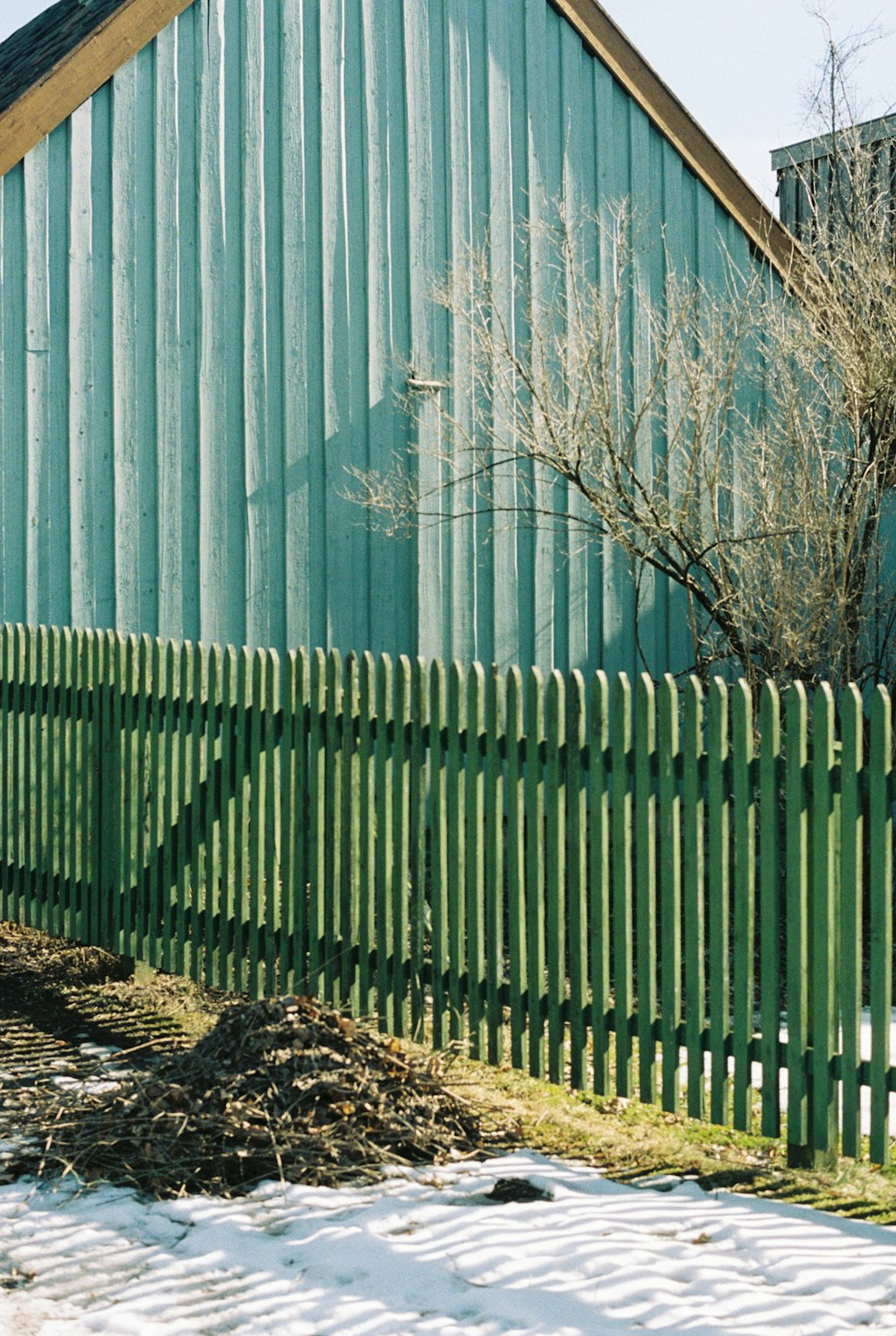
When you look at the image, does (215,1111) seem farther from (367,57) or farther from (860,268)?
(367,57)

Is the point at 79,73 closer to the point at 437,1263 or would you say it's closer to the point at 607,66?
the point at 607,66

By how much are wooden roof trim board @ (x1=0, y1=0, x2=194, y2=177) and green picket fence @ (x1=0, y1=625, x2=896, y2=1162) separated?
3.08 m

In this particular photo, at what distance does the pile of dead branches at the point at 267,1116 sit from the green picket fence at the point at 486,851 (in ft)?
2.13

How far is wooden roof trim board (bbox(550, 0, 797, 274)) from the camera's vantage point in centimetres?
1163

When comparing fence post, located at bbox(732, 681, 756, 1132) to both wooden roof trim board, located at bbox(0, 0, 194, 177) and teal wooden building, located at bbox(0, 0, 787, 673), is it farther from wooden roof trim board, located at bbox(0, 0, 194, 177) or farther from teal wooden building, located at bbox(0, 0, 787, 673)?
wooden roof trim board, located at bbox(0, 0, 194, 177)

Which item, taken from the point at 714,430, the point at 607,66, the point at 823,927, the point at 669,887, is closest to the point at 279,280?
the point at 714,430

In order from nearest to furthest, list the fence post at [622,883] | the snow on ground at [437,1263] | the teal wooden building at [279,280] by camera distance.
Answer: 1. the snow on ground at [437,1263]
2. the fence post at [622,883]
3. the teal wooden building at [279,280]

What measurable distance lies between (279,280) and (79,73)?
5.97ft

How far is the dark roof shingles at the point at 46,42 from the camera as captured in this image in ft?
30.2

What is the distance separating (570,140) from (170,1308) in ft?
32.2

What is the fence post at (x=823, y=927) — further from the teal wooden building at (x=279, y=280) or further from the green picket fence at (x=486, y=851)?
the teal wooden building at (x=279, y=280)

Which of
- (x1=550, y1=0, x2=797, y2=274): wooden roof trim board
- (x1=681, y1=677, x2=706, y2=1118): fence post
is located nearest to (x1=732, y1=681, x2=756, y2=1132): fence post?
(x1=681, y1=677, x2=706, y2=1118): fence post

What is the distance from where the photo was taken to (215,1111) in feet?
15.9

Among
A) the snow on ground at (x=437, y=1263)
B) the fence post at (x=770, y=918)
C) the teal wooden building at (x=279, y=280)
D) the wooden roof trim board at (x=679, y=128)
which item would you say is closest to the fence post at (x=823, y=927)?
the fence post at (x=770, y=918)
